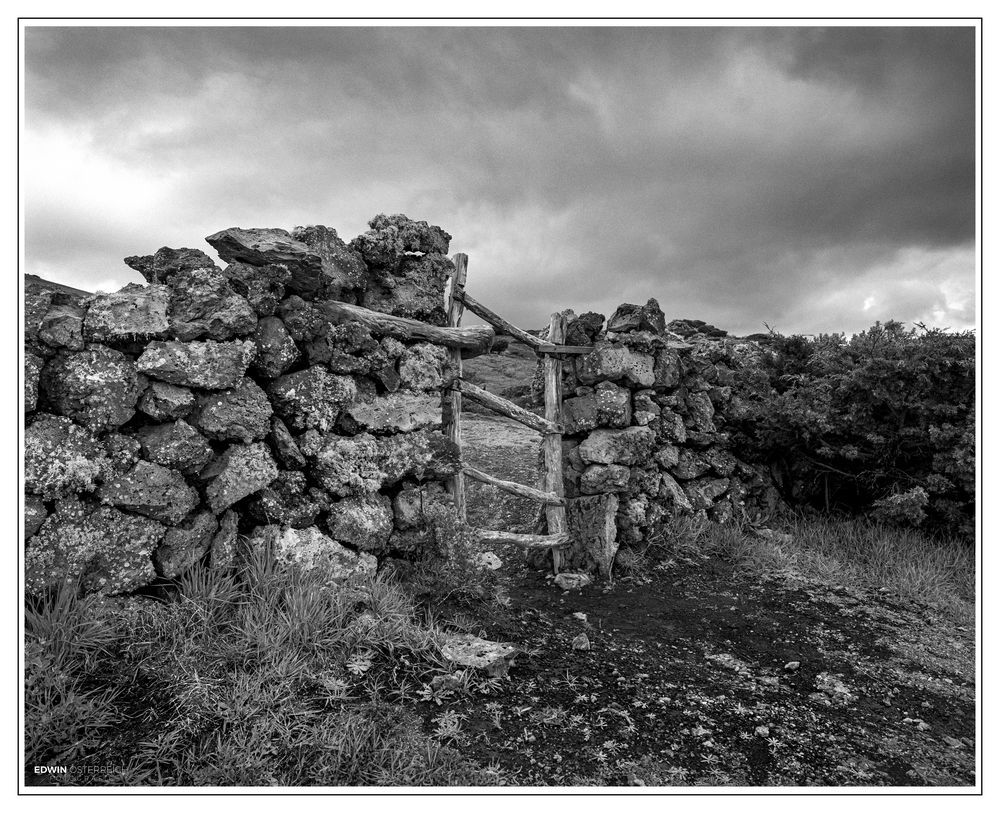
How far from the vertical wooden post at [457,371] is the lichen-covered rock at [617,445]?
2.09 m

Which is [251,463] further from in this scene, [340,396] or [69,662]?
[69,662]

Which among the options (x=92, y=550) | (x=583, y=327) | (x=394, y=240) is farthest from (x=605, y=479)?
(x=92, y=550)

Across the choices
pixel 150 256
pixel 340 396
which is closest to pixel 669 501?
pixel 340 396

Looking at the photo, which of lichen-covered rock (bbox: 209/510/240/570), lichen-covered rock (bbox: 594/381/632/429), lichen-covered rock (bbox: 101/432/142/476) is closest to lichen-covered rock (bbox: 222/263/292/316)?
lichen-covered rock (bbox: 101/432/142/476)

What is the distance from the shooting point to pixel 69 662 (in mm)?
3207

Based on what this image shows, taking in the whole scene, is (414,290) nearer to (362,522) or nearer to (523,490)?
(362,522)

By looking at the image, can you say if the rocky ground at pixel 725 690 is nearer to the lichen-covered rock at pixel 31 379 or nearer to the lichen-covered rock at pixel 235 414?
the lichen-covered rock at pixel 235 414

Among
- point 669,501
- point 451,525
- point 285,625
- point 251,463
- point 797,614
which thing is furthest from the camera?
point 669,501

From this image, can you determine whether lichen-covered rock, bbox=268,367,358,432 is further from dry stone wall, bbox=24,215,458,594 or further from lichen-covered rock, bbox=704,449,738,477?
lichen-covered rock, bbox=704,449,738,477

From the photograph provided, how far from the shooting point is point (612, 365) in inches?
291

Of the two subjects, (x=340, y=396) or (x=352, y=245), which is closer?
(x=340, y=396)

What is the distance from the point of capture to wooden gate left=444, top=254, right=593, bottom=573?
6.25 metres

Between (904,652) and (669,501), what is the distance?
10.2 ft

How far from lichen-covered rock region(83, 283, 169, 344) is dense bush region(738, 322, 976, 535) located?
7.19m
